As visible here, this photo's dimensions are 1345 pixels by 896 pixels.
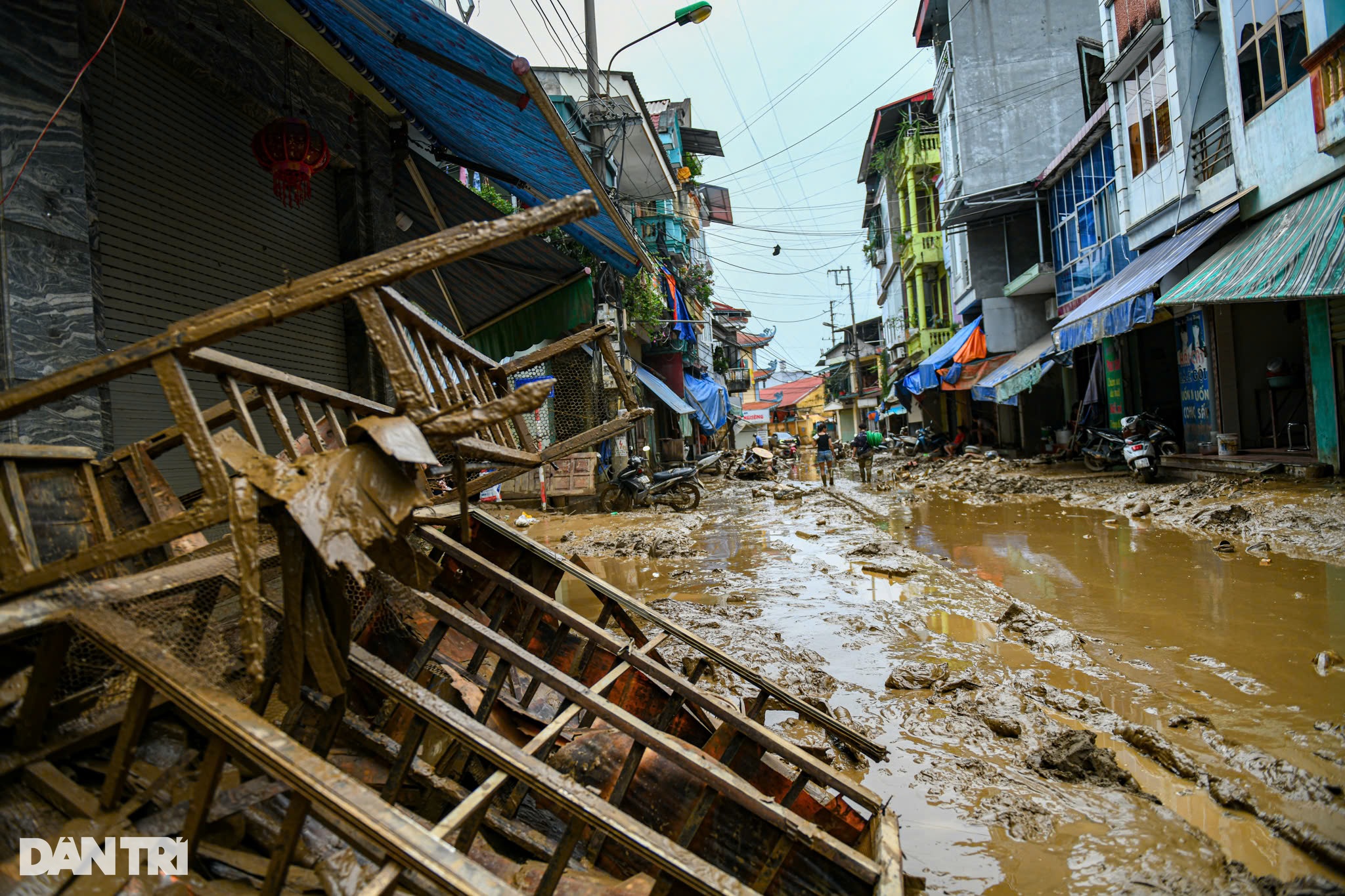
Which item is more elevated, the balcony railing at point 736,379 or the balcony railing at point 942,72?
the balcony railing at point 942,72

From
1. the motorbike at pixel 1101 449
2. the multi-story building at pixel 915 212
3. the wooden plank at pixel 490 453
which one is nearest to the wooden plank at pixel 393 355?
the wooden plank at pixel 490 453

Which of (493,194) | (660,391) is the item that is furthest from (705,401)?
(493,194)

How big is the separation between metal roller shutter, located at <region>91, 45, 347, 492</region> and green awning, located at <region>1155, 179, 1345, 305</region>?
9969 mm

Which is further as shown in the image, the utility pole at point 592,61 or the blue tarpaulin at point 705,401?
the blue tarpaulin at point 705,401

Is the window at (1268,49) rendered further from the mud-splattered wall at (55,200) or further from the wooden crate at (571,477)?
the wooden crate at (571,477)

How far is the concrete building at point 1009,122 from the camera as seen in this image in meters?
22.8

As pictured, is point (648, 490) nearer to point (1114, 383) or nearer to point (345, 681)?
point (1114, 383)

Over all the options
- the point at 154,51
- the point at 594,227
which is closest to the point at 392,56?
the point at 154,51

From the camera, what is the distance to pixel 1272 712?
391 cm

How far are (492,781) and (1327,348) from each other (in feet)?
40.8

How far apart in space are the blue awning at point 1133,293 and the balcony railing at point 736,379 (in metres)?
30.8

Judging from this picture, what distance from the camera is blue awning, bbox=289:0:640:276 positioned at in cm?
440

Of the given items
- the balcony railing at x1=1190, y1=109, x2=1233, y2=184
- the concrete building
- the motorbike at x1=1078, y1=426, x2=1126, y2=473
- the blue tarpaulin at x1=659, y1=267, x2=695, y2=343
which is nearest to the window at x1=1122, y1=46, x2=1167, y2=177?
the balcony railing at x1=1190, y1=109, x2=1233, y2=184

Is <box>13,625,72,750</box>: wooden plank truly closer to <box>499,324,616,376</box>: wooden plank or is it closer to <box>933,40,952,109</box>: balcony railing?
<box>499,324,616,376</box>: wooden plank
